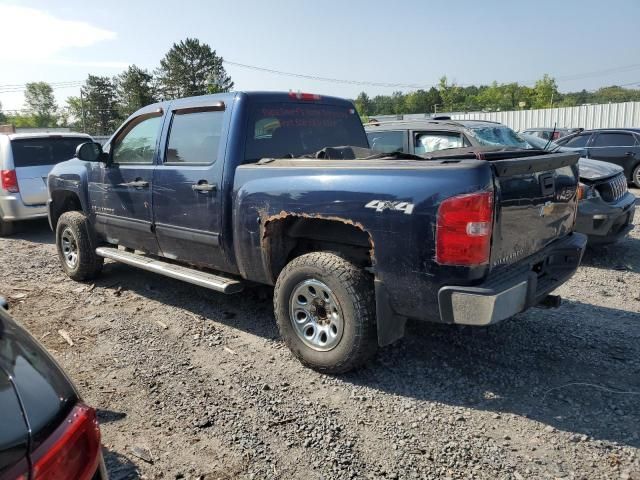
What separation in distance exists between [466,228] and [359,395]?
4.49 ft

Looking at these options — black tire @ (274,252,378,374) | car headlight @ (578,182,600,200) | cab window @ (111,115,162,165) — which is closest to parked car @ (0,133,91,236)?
cab window @ (111,115,162,165)

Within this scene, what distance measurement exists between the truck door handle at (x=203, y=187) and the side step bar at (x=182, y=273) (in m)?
0.76

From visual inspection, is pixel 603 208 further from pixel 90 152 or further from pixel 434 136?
pixel 90 152

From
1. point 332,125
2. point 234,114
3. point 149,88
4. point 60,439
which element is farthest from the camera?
point 149,88

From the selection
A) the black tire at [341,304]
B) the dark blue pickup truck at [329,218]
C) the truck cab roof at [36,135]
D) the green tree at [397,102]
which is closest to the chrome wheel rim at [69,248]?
the dark blue pickup truck at [329,218]

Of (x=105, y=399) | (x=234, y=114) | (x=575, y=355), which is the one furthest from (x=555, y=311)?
(x=105, y=399)

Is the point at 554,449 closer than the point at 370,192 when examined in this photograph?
Yes

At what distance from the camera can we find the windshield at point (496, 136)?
7.15m

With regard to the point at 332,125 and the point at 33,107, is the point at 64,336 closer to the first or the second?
the point at 332,125

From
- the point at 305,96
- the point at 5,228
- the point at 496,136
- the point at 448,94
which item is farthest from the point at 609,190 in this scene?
the point at 448,94

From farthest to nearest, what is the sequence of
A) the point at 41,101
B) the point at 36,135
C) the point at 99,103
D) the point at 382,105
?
the point at 41,101 < the point at 382,105 < the point at 99,103 < the point at 36,135

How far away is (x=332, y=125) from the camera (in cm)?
495

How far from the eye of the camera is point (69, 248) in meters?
6.10

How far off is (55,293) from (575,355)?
5301mm
